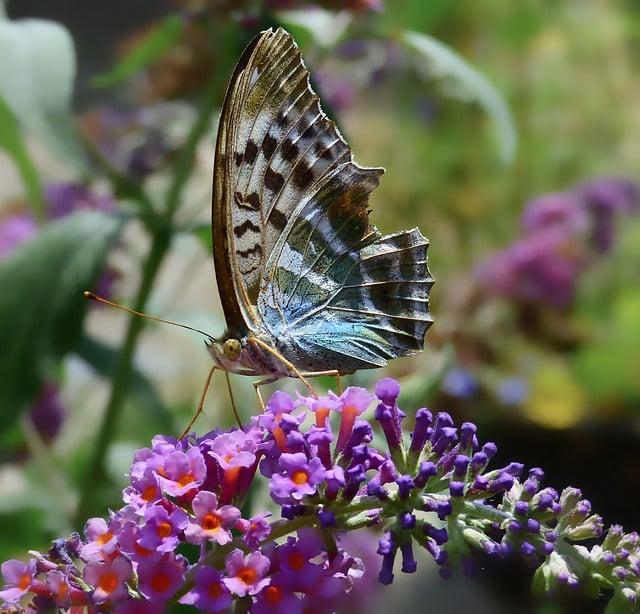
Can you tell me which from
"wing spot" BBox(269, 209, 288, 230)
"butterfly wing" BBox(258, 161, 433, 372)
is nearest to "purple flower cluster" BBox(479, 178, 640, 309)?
"butterfly wing" BBox(258, 161, 433, 372)

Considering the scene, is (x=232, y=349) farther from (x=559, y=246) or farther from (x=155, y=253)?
(x=559, y=246)

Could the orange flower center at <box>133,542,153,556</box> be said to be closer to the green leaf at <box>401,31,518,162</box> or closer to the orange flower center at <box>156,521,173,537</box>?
the orange flower center at <box>156,521,173,537</box>

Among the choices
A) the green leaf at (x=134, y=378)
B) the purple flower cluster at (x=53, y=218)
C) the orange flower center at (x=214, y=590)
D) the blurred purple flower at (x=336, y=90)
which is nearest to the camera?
the orange flower center at (x=214, y=590)

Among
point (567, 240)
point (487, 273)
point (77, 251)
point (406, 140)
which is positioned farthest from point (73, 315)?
point (406, 140)

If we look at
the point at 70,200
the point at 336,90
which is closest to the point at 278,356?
the point at 70,200

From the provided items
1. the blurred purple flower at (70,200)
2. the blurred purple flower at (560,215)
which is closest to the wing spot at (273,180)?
the blurred purple flower at (70,200)

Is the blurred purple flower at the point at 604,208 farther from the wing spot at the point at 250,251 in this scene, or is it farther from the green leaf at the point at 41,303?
the wing spot at the point at 250,251
